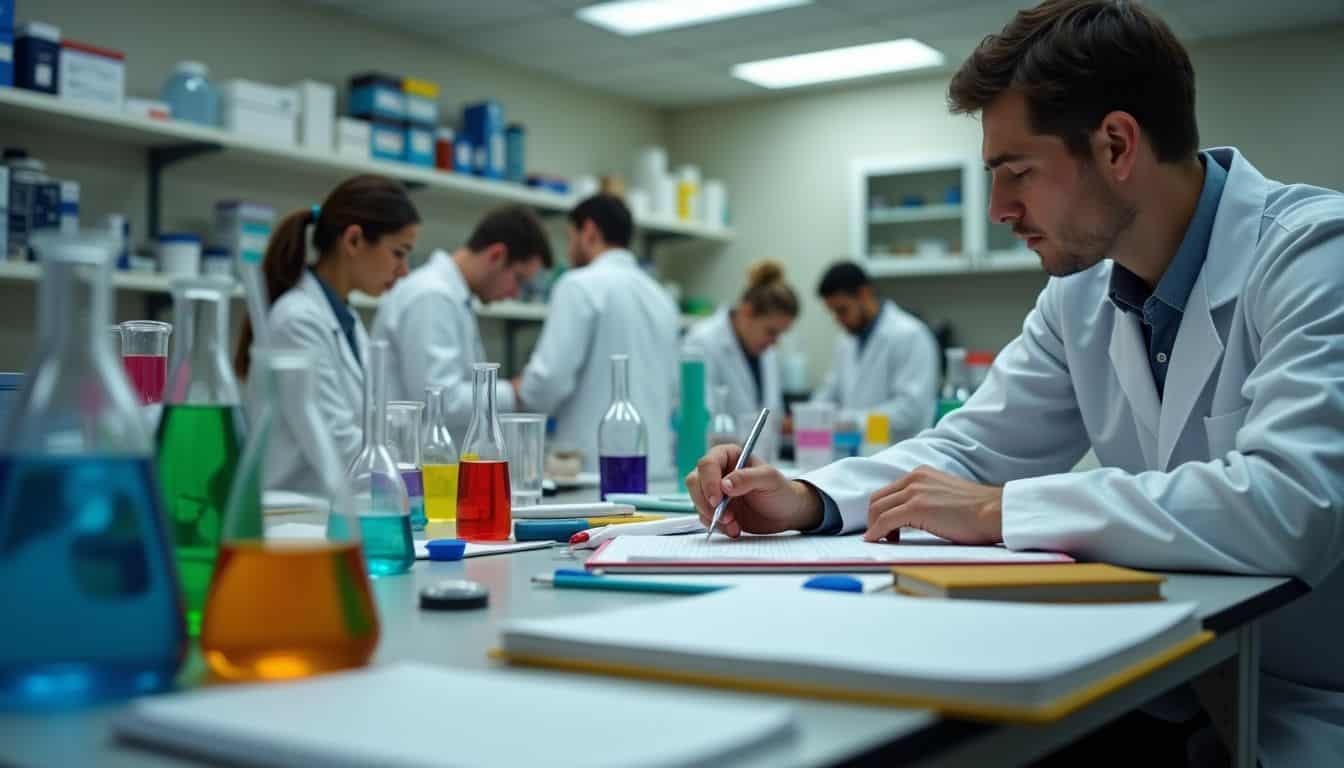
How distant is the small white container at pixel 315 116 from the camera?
155 inches

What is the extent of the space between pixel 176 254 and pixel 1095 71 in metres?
2.98

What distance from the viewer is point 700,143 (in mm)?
6160

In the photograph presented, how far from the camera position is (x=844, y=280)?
4777 millimetres

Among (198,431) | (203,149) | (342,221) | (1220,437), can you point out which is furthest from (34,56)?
(1220,437)

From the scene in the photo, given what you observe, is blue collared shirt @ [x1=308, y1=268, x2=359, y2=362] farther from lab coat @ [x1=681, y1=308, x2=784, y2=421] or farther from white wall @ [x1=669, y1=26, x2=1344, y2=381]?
white wall @ [x1=669, y1=26, x2=1344, y2=381]

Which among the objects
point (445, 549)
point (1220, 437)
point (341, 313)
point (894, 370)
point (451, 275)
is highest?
point (451, 275)

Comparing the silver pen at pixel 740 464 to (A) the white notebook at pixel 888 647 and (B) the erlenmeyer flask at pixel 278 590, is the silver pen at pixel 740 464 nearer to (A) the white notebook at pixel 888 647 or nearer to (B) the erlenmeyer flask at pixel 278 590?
(A) the white notebook at pixel 888 647

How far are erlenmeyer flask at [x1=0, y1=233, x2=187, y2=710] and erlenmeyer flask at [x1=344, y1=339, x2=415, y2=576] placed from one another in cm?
39

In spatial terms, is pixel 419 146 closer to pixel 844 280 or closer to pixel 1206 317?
pixel 844 280

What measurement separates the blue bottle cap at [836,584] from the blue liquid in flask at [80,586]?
0.48 m

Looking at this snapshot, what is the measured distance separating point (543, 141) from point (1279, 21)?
3130mm

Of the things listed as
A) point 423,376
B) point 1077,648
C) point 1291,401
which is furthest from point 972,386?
point 1077,648

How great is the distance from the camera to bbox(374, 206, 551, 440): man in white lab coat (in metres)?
3.05

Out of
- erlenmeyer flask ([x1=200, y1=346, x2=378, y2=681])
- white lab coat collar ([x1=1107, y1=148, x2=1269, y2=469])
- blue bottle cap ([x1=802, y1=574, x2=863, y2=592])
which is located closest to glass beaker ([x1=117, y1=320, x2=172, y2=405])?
erlenmeyer flask ([x1=200, y1=346, x2=378, y2=681])
